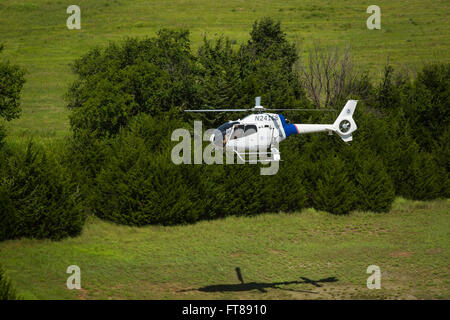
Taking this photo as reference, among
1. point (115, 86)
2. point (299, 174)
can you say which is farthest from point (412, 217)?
point (115, 86)

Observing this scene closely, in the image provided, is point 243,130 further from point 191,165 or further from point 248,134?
point 191,165

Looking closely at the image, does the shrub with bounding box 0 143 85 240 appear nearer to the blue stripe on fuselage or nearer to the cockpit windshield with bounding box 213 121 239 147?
the cockpit windshield with bounding box 213 121 239 147

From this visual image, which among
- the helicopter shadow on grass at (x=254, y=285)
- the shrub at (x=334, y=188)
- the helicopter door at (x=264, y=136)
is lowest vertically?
the helicopter shadow on grass at (x=254, y=285)

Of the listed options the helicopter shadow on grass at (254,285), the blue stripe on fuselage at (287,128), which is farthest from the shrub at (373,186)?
the blue stripe on fuselage at (287,128)

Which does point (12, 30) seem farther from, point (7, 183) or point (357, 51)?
point (7, 183)

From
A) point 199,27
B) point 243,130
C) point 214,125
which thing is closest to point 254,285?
point 243,130

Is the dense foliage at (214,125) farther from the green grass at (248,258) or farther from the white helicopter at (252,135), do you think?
the white helicopter at (252,135)
